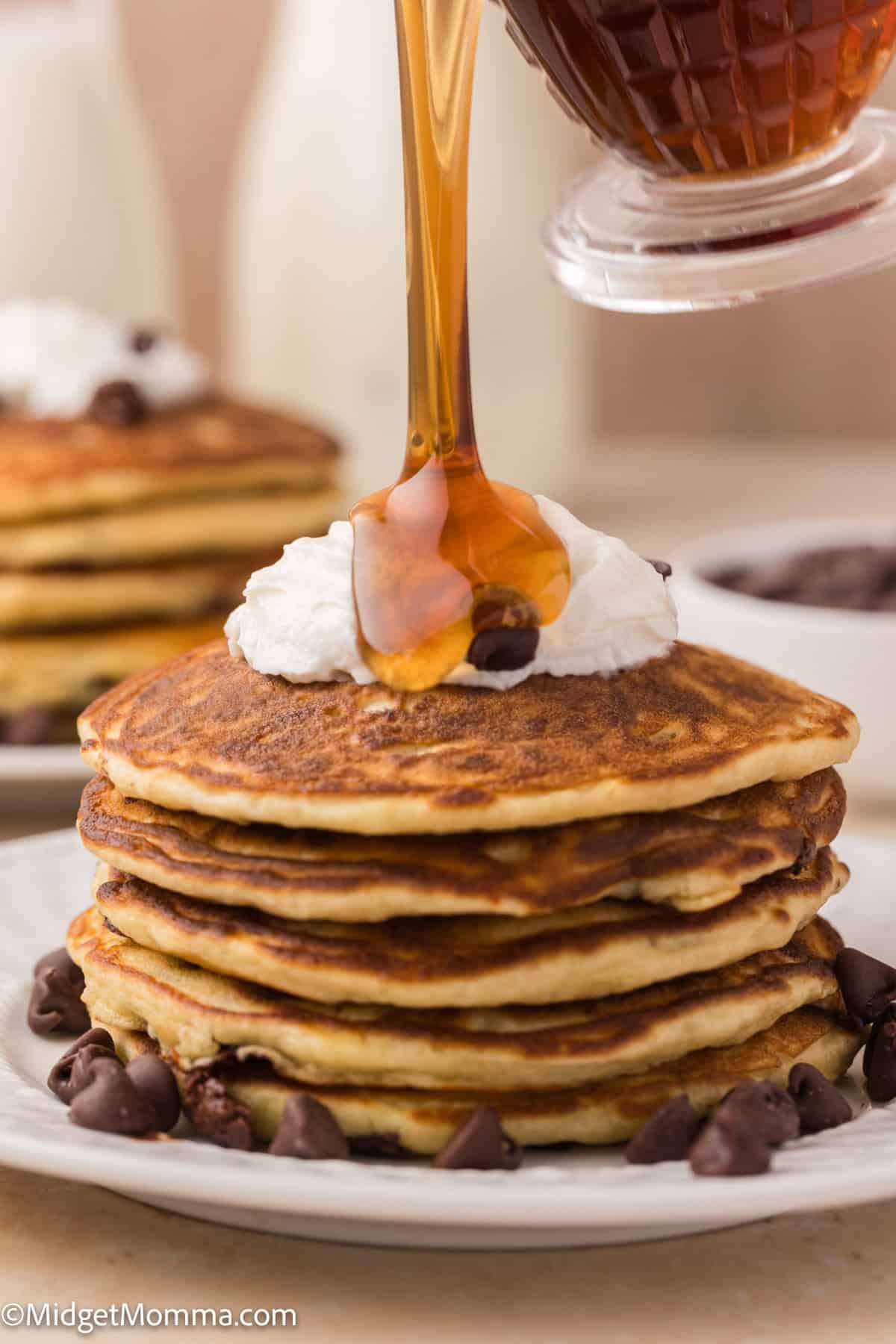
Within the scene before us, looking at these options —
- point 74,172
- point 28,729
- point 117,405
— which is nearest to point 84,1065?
point 28,729


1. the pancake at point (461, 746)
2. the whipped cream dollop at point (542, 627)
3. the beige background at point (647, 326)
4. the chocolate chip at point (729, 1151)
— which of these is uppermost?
the whipped cream dollop at point (542, 627)

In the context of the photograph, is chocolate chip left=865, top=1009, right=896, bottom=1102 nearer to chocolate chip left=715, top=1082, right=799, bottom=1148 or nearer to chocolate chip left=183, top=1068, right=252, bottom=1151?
chocolate chip left=715, top=1082, right=799, bottom=1148

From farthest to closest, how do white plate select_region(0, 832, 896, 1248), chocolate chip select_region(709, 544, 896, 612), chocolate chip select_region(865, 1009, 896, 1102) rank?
chocolate chip select_region(709, 544, 896, 612)
chocolate chip select_region(865, 1009, 896, 1102)
white plate select_region(0, 832, 896, 1248)

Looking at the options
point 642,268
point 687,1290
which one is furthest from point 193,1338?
point 642,268

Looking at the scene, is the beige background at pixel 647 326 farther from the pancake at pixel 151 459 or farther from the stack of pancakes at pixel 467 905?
the stack of pancakes at pixel 467 905

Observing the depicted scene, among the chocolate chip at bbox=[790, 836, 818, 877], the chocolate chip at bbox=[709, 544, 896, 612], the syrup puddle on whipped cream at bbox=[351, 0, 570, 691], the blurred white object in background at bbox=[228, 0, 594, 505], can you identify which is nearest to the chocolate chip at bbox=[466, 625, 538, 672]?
the syrup puddle on whipped cream at bbox=[351, 0, 570, 691]

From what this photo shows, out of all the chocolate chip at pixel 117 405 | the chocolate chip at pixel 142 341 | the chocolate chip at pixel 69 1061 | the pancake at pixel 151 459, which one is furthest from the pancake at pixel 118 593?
the chocolate chip at pixel 69 1061
